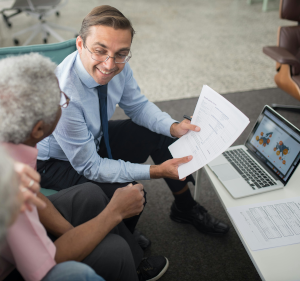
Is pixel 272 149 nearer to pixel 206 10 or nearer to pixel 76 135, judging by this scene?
pixel 76 135

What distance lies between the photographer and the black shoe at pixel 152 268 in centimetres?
127

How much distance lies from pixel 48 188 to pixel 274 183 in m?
0.93

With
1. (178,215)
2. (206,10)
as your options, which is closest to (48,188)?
(178,215)

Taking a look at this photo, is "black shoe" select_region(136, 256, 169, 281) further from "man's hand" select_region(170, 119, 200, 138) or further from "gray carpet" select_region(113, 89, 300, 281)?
"man's hand" select_region(170, 119, 200, 138)

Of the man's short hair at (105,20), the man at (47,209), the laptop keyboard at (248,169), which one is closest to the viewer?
the man at (47,209)

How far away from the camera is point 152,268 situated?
129cm

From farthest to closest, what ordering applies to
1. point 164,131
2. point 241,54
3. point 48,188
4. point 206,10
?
point 206,10 < point 241,54 < point 164,131 < point 48,188

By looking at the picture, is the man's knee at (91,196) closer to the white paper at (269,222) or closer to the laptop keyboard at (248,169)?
the white paper at (269,222)

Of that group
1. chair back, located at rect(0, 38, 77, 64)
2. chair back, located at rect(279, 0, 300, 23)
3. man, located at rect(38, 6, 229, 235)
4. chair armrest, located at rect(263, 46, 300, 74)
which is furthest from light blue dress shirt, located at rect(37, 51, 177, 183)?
chair back, located at rect(279, 0, 300, 23)

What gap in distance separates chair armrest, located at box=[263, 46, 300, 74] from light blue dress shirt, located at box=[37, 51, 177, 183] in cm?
111

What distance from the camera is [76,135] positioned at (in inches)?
43.9

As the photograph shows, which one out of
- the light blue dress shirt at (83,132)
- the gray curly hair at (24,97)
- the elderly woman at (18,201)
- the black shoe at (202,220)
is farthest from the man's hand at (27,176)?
the black shoe at (202,220)

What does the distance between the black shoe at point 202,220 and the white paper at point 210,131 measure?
44cm

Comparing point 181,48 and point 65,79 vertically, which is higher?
point 65,79
